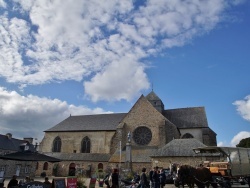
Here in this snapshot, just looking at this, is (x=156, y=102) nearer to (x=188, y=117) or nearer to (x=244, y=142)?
(x=188, y=117)

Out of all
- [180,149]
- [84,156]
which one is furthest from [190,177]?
[84,156]

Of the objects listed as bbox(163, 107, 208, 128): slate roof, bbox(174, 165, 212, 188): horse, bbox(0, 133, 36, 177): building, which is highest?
bbox(163, 107, 208, 128): slate roof

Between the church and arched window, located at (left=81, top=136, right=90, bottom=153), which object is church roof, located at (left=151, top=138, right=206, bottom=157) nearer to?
the church

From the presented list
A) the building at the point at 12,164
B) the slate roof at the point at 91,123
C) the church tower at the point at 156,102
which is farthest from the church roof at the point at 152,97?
the building at the point at 12,164

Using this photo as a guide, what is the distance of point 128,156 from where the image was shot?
88.3 feet

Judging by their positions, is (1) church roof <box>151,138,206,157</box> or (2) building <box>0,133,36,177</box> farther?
(2) building <box>0,133,36,177</box>

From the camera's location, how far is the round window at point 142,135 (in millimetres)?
32938

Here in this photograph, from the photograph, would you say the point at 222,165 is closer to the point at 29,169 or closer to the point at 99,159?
the point at 99,159

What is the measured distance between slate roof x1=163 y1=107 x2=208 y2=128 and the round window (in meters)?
5.76

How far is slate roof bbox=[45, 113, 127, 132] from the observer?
130ft

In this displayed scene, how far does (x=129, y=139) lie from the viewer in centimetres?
2780

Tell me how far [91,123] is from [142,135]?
11.9 meters

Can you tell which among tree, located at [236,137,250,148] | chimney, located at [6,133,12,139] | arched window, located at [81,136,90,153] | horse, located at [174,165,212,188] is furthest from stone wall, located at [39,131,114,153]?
tree, located at [236,137,250,148]

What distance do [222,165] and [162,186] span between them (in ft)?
12.0
